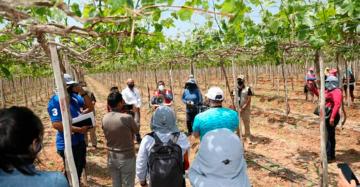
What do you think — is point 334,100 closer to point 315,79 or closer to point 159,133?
point 159,133

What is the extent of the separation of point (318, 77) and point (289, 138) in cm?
444

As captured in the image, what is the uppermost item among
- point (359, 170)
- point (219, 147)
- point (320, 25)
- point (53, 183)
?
point (320, 25)

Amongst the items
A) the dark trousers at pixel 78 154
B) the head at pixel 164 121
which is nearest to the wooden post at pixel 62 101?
the head at pixel 164 121

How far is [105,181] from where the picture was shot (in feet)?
24.1

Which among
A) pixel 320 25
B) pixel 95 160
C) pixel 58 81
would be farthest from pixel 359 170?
pixel 58 81

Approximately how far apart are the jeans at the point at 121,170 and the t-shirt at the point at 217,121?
5.07 feet

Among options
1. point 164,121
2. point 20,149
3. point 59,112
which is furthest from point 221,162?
point 59,112

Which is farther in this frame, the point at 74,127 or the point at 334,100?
the point at 334,100

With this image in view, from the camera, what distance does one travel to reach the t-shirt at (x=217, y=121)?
11.8ft

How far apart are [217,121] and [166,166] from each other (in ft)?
2.18

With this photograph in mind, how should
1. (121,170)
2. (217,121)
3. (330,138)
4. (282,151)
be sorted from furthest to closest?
1. (282,151)
2. (330,138)
3. (121,170)
4. (217,121)

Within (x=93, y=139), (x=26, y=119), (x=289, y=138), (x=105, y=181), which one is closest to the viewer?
(x=26, y=119)

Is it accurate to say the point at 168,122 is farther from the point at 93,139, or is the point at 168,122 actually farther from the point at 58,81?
the point at 93,139

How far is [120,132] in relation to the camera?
4.82 meters
